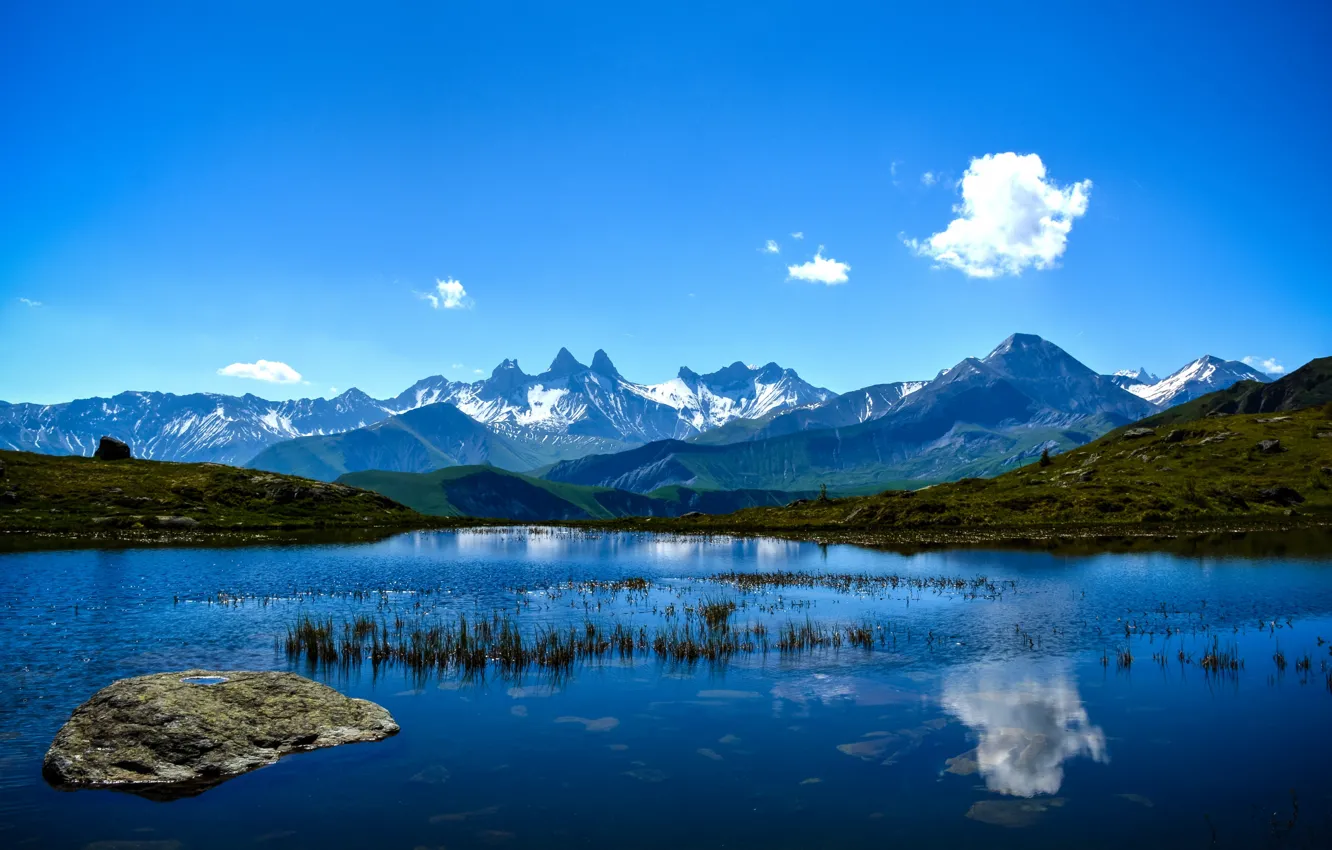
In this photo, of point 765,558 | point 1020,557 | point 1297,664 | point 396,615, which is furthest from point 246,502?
point 1297,664

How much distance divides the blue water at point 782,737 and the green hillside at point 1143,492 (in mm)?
85065

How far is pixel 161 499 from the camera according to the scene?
458 ft

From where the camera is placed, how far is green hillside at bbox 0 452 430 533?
405 ft

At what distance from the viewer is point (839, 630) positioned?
156 feet

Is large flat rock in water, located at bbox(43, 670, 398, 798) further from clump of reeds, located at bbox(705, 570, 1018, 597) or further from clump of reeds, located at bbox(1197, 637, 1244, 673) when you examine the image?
clump of reeds, located at bbox(705, 570, 1018, 597)

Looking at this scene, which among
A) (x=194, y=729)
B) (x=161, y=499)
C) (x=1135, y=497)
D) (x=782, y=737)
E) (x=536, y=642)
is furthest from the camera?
(x=1135, y=497)

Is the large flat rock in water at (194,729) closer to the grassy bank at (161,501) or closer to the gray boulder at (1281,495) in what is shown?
the grassy bank at (161,501)

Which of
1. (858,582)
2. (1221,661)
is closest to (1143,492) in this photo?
(858,582)

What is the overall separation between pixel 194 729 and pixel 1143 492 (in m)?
160

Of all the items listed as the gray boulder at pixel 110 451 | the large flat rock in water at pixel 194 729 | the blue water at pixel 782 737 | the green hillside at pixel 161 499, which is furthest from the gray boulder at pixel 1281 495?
the gray boulder at pixel 110 451

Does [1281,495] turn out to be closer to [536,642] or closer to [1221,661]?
[1221,661]

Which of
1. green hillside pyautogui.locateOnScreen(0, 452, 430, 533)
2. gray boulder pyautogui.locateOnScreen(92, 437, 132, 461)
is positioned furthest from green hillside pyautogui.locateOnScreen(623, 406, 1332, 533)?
gray boulder pyautogui.locateOnScreen(92, 437, 132, 461)

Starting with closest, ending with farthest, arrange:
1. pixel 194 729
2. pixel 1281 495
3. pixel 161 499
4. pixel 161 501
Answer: pixel 194 729 → pixel 161 501 → pixel 161 499 → pixel 1281 495

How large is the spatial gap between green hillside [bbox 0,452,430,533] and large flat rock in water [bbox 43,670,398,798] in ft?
372
